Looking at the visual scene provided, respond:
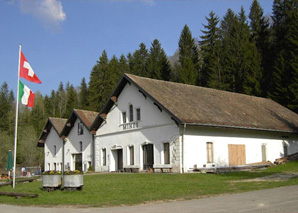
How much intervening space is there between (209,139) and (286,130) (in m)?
8.97

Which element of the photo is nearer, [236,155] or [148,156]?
[148,156]

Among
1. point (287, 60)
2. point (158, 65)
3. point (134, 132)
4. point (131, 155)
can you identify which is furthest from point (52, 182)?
point (158, 65)

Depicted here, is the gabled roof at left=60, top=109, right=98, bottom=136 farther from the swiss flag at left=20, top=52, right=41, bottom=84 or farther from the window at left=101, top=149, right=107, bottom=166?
the swiss flag at left=20, top=52, right=41, bottom=84

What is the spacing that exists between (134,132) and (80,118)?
10187mm

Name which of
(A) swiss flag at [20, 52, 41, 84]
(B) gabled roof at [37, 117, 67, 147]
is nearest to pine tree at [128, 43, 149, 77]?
(B) gabled roof at [37, 117, 67, 147]

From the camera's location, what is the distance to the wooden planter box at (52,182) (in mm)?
16391

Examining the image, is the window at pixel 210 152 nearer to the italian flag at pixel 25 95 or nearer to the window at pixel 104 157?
the window at pixel 104 157

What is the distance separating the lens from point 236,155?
28469mm

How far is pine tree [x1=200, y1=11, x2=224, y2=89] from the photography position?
180 ft

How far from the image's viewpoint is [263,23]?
59.9 metres

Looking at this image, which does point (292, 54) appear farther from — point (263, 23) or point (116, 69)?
point (116, 69)

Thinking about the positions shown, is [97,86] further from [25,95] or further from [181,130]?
[25,95]

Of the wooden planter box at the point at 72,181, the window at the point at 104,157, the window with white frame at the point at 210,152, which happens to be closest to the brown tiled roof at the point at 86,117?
the window at the point at 104,157

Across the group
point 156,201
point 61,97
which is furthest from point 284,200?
point 61,97
